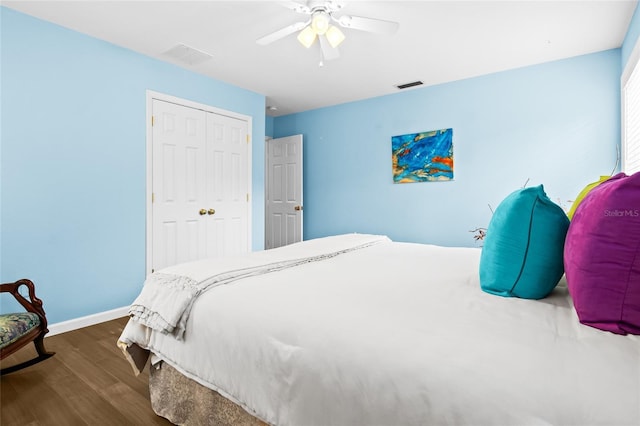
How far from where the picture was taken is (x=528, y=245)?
1.18 meters

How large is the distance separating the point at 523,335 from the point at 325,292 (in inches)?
27.2

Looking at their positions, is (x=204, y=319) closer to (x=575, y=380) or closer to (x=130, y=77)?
(x=575, y=380)

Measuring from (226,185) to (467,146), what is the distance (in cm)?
299

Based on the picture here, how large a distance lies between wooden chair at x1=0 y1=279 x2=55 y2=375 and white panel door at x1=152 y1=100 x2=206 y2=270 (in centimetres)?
128

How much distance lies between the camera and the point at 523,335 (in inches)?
35.7

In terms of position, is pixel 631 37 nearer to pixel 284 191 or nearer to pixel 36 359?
pixel 284 191

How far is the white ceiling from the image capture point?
251cm

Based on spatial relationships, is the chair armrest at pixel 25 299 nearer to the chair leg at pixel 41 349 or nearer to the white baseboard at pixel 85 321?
the chair leg at pixel 41 349

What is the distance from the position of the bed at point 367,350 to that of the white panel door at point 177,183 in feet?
6.70

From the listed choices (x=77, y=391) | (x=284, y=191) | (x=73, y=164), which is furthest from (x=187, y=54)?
(x=77, y=391)

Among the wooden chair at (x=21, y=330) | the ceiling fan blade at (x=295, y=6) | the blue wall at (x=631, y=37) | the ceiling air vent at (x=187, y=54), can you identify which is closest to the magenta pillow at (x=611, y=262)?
the ceiling fan blade at (x=295, y=6)

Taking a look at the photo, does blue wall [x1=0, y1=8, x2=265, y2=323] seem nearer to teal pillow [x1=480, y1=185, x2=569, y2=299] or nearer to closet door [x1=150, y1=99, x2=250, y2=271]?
closet door [x1=150, y1=99, x2=250, y2=271]

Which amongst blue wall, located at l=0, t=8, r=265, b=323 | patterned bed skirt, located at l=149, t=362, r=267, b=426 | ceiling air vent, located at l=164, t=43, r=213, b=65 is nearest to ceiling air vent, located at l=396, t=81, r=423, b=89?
ceiling air vent, located at l=164, t=43, r=213, b=65

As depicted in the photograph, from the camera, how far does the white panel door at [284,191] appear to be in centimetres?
530
